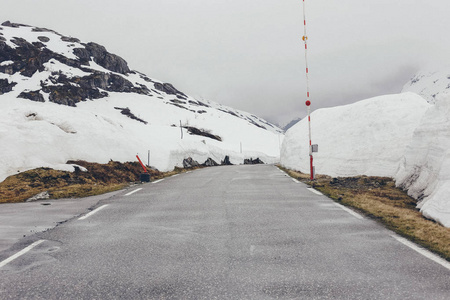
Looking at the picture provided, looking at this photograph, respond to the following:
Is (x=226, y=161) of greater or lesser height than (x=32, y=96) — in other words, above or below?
below

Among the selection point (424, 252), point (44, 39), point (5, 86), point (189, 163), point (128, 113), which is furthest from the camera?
point (44, 39)

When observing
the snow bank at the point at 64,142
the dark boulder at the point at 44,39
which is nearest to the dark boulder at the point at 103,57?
the dark boulder at the point at 44,39

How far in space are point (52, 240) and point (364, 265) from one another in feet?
15.8

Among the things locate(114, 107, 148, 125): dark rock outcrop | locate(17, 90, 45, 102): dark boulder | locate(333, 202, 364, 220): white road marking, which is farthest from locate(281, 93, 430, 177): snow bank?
locate(17, 90, 45, 102): dark boulder

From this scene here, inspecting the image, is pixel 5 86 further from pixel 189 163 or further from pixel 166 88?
pixel 189 163

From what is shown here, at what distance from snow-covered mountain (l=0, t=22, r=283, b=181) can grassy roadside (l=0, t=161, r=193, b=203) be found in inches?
28.4

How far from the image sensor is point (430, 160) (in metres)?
8.79

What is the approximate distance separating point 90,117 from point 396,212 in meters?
21.0

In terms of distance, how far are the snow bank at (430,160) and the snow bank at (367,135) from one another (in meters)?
3.17

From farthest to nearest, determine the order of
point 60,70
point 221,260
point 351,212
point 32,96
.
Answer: point 60,70 → point 32,96 → point 351,212 → point 221,260

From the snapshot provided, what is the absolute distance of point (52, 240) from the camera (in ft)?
16.9

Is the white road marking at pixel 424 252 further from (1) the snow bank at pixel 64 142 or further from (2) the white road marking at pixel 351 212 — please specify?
(1) the snow bank at pixel 64 142

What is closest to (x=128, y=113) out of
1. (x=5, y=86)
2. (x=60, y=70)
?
(x=5, y=86)

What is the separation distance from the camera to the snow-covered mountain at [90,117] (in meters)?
16.5
